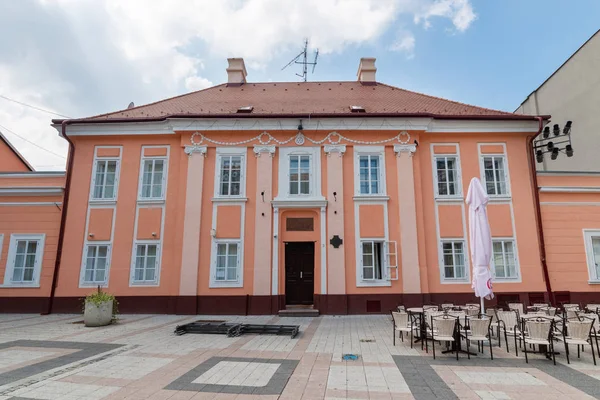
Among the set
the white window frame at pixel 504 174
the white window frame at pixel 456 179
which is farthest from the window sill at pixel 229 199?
the white window frame at pixel 504 174

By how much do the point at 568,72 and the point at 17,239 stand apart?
28.0 metres

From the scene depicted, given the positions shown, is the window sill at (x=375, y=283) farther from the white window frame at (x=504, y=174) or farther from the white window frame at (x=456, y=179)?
the white window frame at (x=504, y=174)

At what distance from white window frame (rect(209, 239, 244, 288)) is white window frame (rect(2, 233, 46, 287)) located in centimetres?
697

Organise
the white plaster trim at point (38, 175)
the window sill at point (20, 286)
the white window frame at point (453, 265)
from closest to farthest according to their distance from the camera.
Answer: the white window frame at point (453, 265)
the window sill at point (20, 286)
the white plaster trim at point (38, 175)

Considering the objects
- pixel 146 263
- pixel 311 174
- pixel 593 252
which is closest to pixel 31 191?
pixel 146 263

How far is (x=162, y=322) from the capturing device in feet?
37.7

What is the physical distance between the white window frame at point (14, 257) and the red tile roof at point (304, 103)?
5.51m

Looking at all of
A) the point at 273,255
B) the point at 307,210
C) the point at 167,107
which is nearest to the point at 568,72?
the point at 307,210

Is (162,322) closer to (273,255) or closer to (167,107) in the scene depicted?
(273,255)

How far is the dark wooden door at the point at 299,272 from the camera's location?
13.8 m

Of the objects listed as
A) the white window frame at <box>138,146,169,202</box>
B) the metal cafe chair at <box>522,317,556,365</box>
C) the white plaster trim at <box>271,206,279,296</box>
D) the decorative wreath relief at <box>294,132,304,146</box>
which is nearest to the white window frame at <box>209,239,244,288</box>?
the white plaster trim at <box>271,206,279,296</box>

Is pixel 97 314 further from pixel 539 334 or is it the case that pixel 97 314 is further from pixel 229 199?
pixel 539 334

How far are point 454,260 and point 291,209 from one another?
6781 millimetres

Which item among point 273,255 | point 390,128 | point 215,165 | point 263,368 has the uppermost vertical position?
point 390,128
